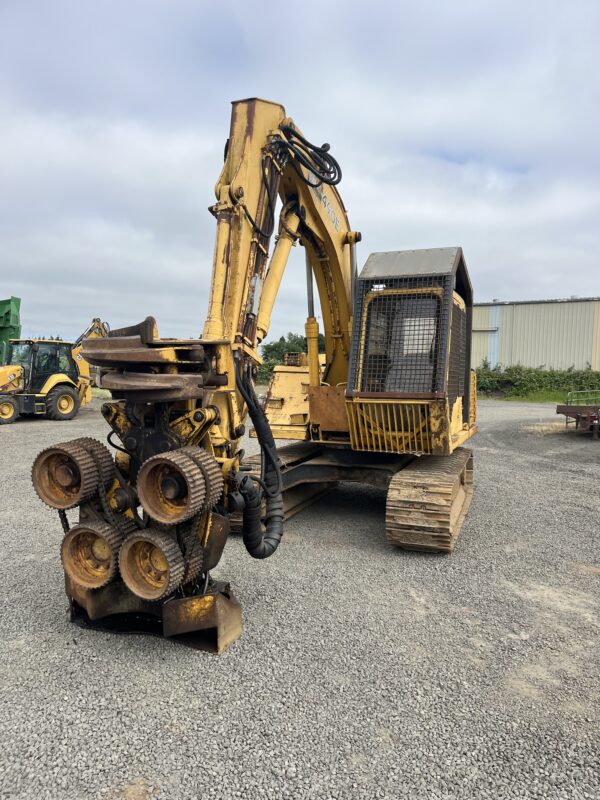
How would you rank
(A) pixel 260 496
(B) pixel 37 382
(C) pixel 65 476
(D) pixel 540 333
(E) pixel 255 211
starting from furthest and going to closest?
(D) pixel 540 333 < (B) pixel 37 382 < (E) pixel 255 211 < (A) pixel 260 496 < (C) pixel 65 476

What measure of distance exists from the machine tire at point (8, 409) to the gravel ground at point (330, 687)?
11321 mm

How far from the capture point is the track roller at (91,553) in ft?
11.4

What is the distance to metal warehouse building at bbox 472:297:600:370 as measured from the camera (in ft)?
98.7

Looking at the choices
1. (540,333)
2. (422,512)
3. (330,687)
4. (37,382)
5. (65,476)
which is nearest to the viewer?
(330,687)

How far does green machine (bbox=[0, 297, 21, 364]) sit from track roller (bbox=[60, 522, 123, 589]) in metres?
18.0

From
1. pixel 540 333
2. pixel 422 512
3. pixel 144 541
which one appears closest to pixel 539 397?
pixel 540 333

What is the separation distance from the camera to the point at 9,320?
64.1 feet

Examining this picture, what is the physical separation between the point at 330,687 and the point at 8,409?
1509 centimetres

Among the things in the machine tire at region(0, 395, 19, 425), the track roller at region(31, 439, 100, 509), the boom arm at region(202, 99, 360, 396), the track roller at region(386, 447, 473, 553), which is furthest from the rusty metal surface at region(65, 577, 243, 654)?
the machine tire at region(0, 395, 19, 425)

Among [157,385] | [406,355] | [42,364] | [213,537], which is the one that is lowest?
[213,537]

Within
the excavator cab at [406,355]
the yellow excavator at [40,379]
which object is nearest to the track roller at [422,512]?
the excavator cab at [406,355]

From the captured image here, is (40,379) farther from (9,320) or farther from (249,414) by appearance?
(249,414)

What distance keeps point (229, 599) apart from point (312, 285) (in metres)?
4.15

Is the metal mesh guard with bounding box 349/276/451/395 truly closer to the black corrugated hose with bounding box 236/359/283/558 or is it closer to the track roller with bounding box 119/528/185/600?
the black corrugated hose with bounding box 236/359/283/558
